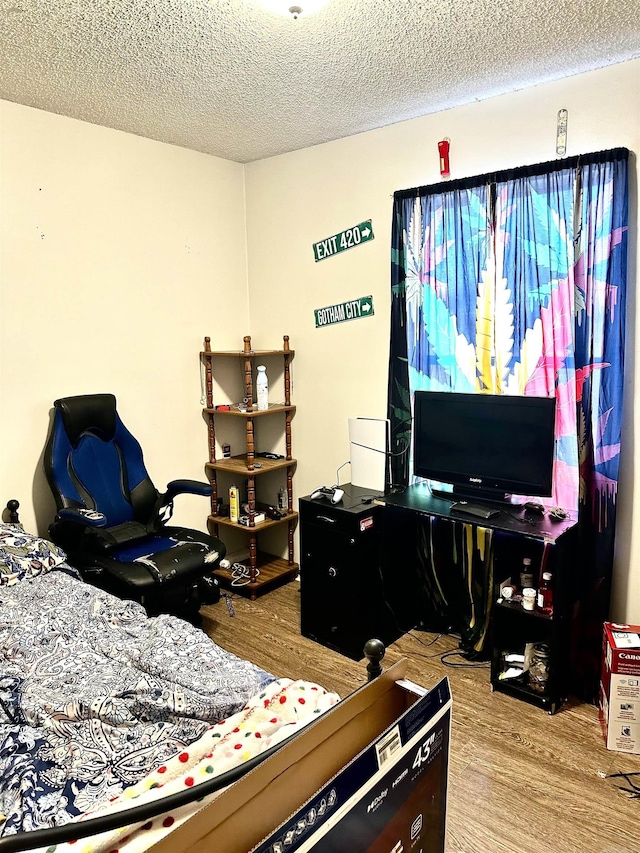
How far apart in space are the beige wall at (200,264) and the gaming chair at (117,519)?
185mm

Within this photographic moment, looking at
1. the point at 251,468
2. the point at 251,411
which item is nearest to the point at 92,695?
the point at 251,468

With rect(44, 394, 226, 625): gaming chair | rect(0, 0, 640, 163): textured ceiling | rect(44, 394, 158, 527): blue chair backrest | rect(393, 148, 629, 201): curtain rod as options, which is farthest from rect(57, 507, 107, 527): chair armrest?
rect(393, 148, 629, 201): curtain rod

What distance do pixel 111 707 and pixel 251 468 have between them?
84.4 inches

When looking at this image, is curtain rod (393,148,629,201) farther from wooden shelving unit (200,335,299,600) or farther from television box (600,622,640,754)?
television box (600,622,640,754)

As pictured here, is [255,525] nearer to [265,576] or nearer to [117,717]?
[265,576]

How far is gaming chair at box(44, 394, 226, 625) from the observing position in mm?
2857

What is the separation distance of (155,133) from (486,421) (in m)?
2.48

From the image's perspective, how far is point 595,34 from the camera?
7.28 ft

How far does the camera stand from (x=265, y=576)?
3.84 meters

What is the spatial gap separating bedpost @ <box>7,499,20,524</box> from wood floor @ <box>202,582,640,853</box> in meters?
1.22

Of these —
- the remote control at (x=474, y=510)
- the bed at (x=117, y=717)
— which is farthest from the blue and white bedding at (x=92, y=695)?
the remote control at (x=474, y=510)

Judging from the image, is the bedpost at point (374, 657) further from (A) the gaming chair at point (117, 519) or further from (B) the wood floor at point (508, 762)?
(A) the gaming chair at point (117, 519)

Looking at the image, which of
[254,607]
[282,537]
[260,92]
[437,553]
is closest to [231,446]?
[282,537]

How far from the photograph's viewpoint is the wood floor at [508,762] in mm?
1933
